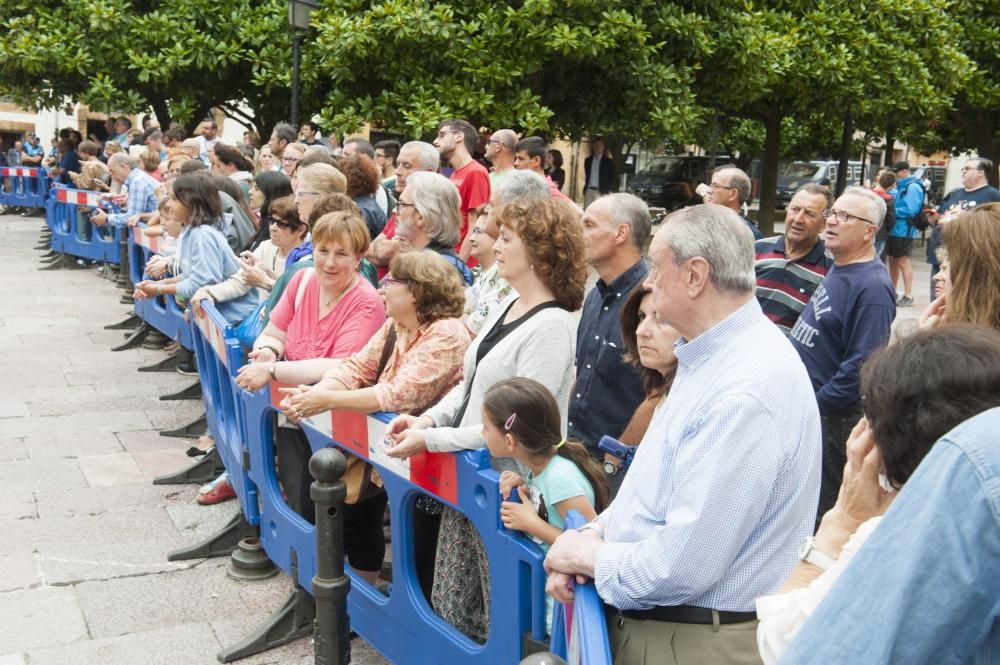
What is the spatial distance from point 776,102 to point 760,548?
17.4m

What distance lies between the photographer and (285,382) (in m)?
4.28

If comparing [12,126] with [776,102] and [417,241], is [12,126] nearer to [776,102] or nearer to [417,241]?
[776,102]

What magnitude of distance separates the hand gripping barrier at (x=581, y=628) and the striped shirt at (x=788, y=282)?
2.62 metres

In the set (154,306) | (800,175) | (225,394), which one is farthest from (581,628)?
(800,175)

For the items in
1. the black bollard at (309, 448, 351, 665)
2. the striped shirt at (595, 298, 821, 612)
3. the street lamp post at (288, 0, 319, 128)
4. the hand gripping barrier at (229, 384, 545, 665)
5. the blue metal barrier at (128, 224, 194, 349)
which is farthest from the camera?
the street lamp post at (288, 0, 319, 128)

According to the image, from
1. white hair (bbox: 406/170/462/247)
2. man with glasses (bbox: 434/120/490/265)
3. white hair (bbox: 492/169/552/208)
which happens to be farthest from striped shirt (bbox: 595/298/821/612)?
man with glasses (bbox: 434/120/490/265)

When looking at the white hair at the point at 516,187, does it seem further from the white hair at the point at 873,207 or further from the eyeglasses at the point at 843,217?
the white hair at the point at 873,207

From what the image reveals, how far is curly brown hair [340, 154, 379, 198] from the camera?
6.79 meters

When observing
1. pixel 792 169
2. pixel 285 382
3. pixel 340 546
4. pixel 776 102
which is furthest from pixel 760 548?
pixel 792 169

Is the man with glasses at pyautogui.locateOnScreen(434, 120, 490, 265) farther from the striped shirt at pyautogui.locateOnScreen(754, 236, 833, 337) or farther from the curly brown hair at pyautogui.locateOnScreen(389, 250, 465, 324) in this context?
the curly brown hair at pyautogui.locateOnScreen(389, 250, 465, 324)

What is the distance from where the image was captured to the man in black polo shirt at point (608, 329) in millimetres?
3633

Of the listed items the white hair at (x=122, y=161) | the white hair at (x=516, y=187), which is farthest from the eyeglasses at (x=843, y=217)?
the white hair at (x=122, y=161)

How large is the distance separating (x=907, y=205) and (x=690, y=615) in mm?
14120

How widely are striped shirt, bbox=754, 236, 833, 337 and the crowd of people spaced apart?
0.01 meters
